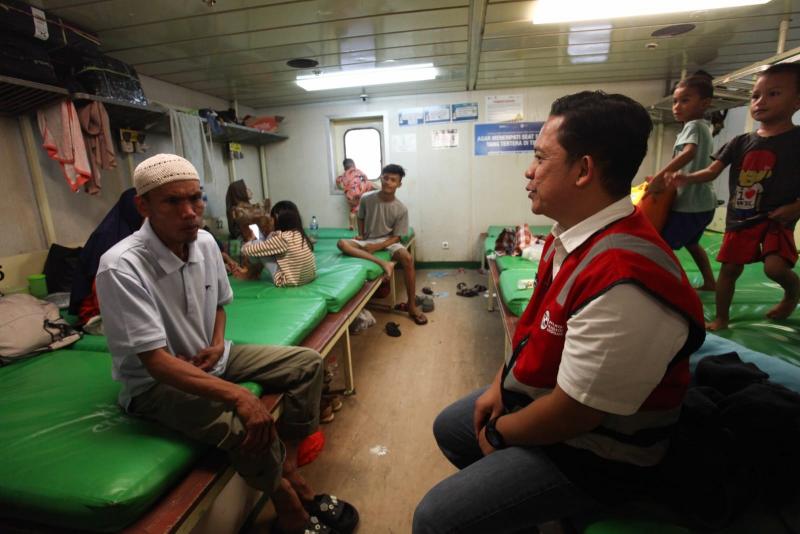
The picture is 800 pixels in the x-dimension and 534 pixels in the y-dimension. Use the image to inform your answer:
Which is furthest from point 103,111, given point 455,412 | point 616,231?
point 616,231

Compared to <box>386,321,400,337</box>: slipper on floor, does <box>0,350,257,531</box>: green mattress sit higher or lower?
higher

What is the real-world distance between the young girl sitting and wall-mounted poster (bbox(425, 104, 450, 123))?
11.4ft

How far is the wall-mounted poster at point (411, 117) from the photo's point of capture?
5.61m

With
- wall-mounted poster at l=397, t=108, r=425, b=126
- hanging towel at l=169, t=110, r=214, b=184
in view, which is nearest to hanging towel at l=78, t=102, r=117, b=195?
hanging towel at l=169, t=110, r=214, b=184

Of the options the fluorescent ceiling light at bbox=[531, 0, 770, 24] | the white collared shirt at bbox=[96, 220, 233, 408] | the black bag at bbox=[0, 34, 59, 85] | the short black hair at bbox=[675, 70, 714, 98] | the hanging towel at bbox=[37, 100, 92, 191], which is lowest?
the white collared shirt at bbox=[96, 220, 233, 408]

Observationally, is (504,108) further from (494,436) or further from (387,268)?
(494,436)

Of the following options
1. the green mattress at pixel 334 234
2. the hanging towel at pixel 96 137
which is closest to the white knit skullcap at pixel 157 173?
the hanging towel at pixel 96 137

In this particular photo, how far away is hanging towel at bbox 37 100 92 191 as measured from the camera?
2.49 meters

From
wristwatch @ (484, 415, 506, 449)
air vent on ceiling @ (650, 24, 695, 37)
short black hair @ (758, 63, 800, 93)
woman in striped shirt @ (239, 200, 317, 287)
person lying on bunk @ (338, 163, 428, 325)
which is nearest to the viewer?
wristwatch @ (484, 415, 506, 449)

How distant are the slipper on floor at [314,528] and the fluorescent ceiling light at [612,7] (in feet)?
11.0

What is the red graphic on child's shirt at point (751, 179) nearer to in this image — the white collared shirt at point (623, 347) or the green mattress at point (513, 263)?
the green mattress at point (513, 263)

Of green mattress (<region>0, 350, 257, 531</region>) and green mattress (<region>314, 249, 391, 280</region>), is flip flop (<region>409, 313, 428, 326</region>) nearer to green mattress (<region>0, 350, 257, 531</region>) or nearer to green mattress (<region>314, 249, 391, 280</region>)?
green mattress (<region>314, 249, 391, 280</region>)

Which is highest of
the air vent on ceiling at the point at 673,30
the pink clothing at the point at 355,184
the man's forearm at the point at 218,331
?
the air vent on ceiling at the point at 673,30

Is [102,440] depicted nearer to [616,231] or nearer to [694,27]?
[616,231]
